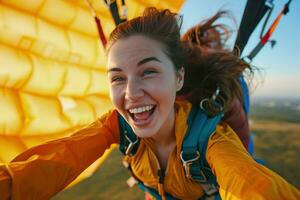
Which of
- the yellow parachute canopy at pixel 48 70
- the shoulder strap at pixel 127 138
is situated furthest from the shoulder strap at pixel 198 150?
the yellow parachute canopy at pixel 48 70

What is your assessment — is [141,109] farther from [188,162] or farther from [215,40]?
[215,40]

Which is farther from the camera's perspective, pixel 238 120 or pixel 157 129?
pixel 238 120

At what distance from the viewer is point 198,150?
3.54ft

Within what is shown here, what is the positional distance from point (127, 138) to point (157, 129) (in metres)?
0.20

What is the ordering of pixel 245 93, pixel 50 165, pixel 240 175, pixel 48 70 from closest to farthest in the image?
1. pixel 240 175
2. pixel 50 165
3. pixel 245 93
4. pixel 48 70

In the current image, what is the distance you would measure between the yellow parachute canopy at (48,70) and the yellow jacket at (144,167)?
0.65 m

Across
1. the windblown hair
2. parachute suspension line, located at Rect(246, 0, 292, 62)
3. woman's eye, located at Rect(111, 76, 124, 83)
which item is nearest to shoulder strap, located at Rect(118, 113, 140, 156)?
woman's eye, located at Rect(111, 76, 124, 83)

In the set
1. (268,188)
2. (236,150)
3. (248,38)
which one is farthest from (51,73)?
(268,188)

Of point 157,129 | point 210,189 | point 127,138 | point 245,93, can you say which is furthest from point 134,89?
point 245,93

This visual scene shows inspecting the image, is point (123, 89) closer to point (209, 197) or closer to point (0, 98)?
point (209, 197)

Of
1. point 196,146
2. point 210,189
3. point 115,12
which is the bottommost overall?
point 210,189

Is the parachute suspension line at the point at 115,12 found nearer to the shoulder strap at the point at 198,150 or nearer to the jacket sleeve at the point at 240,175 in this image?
the shoulder strap at the point at 198,150

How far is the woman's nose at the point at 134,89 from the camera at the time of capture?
1.02 m

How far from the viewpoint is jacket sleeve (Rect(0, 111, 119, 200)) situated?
830 millimetres
